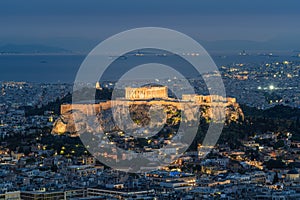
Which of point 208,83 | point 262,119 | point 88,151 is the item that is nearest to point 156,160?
point 88,151

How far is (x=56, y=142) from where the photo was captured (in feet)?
127

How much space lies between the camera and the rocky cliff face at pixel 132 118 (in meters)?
44.0

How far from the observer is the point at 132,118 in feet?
152

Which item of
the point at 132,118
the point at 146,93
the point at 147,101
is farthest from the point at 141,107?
the point at 146,93

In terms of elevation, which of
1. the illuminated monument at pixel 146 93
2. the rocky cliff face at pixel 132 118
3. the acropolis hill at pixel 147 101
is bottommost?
the rocky cliff face at pixel 132 118

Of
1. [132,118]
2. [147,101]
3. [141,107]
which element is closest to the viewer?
[132,118]

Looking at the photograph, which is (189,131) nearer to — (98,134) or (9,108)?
(98,134)

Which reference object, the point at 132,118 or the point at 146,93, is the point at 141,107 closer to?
the point at 132,118

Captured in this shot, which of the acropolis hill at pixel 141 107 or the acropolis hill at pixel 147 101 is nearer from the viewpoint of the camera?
the acropolis hill at pixel 141 107

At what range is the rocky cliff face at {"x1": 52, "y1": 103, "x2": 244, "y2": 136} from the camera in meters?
44.0

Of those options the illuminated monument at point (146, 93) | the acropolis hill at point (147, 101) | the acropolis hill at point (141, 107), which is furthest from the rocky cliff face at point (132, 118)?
the illuminated monument at point (146, 93)

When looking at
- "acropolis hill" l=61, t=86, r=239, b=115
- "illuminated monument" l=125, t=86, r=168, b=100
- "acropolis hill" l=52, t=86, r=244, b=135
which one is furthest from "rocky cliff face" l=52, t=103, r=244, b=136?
"illuminated monument" l=125, t=86, r=168, b=100

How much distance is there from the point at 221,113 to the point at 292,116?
10.5 ft

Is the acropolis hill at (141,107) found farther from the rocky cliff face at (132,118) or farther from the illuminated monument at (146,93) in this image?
the illuminated monument at (146,93)
